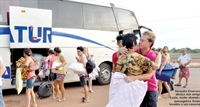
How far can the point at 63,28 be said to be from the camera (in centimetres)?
960

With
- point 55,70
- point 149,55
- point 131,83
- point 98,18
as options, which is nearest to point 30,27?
point 55,70

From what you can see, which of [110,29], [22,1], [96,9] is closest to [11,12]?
[22,1]

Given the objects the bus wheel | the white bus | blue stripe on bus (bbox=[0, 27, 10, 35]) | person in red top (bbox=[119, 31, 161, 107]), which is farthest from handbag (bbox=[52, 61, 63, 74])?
the bus wheel

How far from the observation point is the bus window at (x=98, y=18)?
10.6 m

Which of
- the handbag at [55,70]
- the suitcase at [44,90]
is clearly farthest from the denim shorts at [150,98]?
the suitcase at [44,90]

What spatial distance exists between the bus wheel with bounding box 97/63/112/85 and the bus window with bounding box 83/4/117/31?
1731 millimetres

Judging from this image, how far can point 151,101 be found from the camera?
3.58m

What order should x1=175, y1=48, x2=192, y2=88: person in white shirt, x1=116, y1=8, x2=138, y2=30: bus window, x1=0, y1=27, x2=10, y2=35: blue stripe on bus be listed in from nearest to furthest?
1. x1=0, y1=27, x2=10, y2=35: blue stripe on bus
2. x1=175, y1=48, x2=192, y2=88: person in white shirt
3. x1=116, y1=8, x2=138, y2=30: bus window

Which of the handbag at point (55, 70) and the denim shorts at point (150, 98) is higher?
the handbag at point (55, 70)

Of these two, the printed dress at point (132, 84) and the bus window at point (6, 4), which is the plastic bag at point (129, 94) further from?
the bus window at point (6, 4)

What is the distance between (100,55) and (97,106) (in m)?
4.42

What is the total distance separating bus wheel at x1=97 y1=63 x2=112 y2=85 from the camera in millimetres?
11097

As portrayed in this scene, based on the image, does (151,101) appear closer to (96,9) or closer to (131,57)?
(131,57)

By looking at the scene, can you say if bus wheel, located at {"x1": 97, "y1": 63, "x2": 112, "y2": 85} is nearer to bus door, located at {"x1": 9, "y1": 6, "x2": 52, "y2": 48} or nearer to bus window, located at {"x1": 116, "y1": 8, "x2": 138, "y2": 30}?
bus window, located at {"x1": 116, "y1": 8, "x2": 138, "y2": 30}
